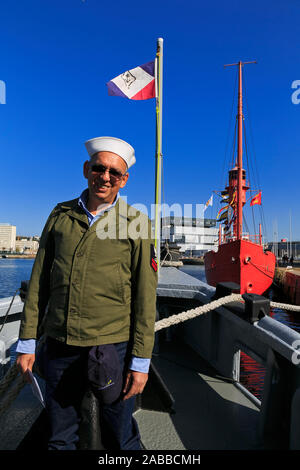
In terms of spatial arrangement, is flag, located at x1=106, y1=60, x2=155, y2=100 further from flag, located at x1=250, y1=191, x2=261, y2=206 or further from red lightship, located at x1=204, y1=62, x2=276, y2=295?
flag, located at x1=250, y1=191, x2=261, y2=206

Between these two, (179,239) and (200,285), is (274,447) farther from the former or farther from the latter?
(179,239)

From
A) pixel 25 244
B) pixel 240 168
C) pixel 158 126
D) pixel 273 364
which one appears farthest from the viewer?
pixel 25 244

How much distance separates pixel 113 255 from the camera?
1.53m

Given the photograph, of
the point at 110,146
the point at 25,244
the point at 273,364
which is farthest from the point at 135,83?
the point at 25,244

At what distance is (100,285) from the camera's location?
1.50 m

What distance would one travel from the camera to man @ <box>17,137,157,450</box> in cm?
149

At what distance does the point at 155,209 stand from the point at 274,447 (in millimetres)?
3808

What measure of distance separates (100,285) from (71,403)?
76 cm

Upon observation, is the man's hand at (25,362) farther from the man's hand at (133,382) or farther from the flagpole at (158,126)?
the flagpole at (158,126)

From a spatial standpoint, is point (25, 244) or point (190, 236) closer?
point (190, 236)

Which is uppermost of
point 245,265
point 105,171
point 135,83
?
point 135,83

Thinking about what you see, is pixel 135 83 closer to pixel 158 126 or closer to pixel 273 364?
pixel 158 126

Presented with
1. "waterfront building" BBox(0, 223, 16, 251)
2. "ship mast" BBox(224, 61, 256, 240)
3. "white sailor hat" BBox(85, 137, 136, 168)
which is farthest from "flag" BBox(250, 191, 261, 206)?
"waterfront building" BBox(0, 223, 16, 251)
